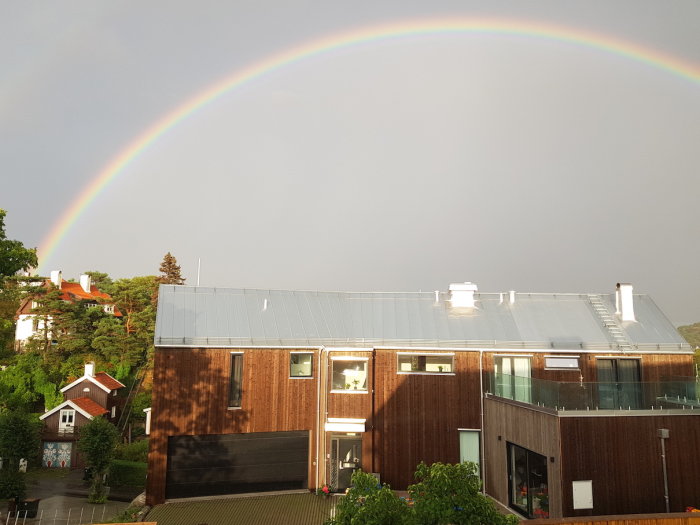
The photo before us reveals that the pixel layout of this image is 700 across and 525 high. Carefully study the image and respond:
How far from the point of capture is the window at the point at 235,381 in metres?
21.4

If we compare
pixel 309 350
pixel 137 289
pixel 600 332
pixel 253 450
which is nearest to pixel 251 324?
pixel 309 350

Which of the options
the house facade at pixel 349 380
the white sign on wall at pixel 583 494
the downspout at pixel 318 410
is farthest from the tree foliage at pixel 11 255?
the white sign on wall at pixel 583 494

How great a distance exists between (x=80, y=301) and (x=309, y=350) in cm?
3930

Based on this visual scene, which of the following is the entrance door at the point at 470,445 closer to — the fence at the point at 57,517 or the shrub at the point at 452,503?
the shrub at the point at 452,503

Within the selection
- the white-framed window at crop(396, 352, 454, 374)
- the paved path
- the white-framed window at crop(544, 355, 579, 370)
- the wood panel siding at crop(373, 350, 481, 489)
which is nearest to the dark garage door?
the paved path

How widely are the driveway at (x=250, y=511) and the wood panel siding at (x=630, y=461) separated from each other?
28.6ft

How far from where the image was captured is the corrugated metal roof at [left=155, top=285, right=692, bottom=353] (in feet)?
73.1

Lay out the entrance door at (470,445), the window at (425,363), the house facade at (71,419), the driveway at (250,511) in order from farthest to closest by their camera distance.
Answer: the house facade at (71,419)
the window at (425,363)
the entrance door at (470,445)
the driveway at (250,511)

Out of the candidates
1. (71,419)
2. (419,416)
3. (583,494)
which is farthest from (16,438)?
(583,494)

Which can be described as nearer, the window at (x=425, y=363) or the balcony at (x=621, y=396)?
the balcony at (x=621, y=396)

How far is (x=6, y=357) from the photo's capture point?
48.1 metres

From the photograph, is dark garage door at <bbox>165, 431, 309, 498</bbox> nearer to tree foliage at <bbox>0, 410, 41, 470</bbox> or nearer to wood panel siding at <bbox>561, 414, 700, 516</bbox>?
tree foliage at <bbox>0, 410, 41, 470</bbox>

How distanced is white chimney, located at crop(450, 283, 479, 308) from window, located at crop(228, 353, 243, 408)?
33.3 ft

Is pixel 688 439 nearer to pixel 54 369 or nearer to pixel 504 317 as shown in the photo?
pixel 504 317
